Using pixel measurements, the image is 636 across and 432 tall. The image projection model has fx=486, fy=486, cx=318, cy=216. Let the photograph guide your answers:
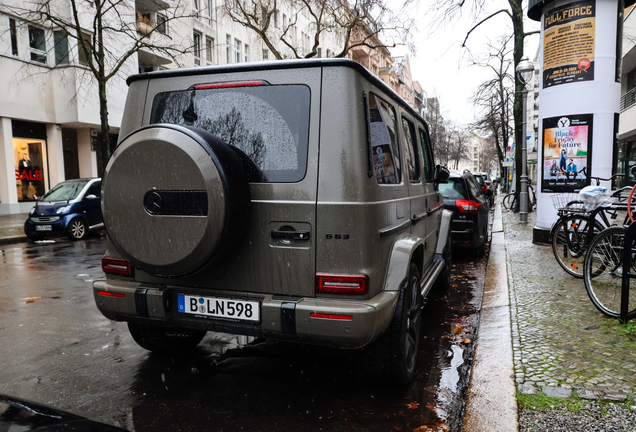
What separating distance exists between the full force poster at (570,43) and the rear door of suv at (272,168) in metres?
7.36

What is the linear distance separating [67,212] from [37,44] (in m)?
11.1

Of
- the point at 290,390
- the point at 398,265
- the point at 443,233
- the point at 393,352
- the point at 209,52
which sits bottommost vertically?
the point at 290,390

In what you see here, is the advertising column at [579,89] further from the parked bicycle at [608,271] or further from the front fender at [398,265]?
the front fender at [398,265]

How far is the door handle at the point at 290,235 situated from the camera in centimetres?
292

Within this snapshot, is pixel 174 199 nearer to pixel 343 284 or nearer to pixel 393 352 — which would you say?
pixel 343 284

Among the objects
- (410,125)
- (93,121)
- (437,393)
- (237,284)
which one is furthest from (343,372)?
(93,121)

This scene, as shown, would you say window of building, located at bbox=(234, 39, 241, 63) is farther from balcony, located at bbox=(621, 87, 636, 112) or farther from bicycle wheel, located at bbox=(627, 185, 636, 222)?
bicycle wheel, located at bbox=(627, 185, 636, 222)

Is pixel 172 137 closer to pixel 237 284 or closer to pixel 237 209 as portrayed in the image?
pixel 237 209

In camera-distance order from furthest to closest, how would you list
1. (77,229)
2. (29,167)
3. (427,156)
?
(29,167) → (77,229) → (427,156)

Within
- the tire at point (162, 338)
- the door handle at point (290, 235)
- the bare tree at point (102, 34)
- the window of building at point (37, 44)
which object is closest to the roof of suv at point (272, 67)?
the door handle at point (290, 235)

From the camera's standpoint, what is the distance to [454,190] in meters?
8.56

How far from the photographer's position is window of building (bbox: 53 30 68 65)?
20.3 meters

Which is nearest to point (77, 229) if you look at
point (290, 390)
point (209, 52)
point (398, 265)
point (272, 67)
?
point (290, 390)

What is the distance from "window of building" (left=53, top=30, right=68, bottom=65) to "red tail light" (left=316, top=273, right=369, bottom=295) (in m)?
21.5
